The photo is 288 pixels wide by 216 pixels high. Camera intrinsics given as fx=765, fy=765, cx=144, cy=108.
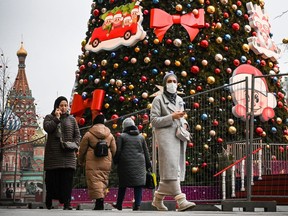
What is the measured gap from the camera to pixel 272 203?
1091 cm

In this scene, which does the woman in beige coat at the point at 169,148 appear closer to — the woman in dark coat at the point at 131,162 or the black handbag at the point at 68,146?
the black handbag at the point at 68,146

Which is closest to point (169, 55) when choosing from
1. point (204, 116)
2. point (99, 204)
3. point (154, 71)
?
A: point (154, 71)

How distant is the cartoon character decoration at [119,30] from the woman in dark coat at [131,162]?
578cm

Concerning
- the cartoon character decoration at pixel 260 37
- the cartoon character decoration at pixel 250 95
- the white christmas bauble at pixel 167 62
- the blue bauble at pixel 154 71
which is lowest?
the cartoon character decoration at pixel 250 95

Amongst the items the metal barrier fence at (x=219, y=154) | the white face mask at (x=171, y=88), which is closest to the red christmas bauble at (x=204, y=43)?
the metal barrier fence at (x=219, y=154)

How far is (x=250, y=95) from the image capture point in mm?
12242

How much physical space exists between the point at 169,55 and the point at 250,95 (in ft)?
16.8

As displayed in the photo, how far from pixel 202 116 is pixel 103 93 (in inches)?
178

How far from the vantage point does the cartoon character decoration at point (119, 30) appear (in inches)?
690

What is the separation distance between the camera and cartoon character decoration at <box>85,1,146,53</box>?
1753 centimetres

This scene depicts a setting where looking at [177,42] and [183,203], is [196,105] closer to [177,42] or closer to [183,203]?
[183,203]

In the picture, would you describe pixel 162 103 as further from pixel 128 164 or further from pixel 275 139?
pixel 275 139

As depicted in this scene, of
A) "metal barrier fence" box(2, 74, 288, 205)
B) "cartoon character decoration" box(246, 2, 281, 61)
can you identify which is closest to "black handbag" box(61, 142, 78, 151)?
"metal barrier fence" box(2, 74, 288, 205)

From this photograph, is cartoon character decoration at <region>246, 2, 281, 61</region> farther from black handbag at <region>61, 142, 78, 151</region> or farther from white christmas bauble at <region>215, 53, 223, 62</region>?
black handbag at <region>61, 142, 78, 151</region>
